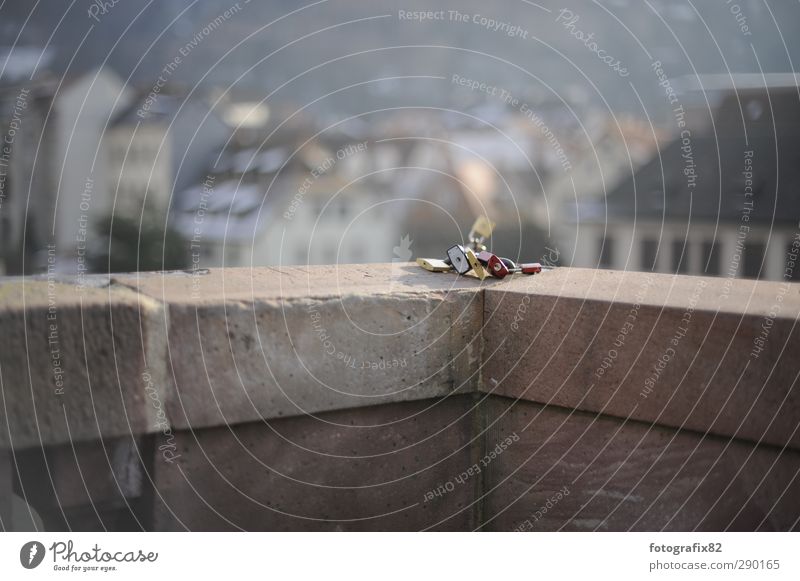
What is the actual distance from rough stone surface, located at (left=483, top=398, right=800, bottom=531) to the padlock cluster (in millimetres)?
327

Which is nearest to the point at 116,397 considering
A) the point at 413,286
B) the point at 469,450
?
the point at 413,286

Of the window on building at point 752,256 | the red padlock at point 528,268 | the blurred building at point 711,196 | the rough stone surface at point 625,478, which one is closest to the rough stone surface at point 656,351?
the rough stone surface at point 625,478

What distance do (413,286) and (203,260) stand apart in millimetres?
512

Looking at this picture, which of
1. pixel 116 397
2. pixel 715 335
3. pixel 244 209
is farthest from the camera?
pixel 244 209

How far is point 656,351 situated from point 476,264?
520 mm

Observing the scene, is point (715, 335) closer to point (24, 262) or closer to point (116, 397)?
point (116, 397)

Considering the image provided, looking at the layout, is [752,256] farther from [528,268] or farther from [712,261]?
[528,268]

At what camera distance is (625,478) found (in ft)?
6.00

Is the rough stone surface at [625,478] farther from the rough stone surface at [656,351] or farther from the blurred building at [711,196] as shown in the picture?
the blurred building at [711,196]

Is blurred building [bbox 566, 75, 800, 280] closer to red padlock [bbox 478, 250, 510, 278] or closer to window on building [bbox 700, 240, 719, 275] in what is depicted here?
window on building [bbox 700, 240, 719, 275]

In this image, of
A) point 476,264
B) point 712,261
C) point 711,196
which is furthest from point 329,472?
point 711,196

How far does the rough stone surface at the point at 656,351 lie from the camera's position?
5.32ft

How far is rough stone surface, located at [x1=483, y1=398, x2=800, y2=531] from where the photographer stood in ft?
5.56

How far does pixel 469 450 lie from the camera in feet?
6.45
